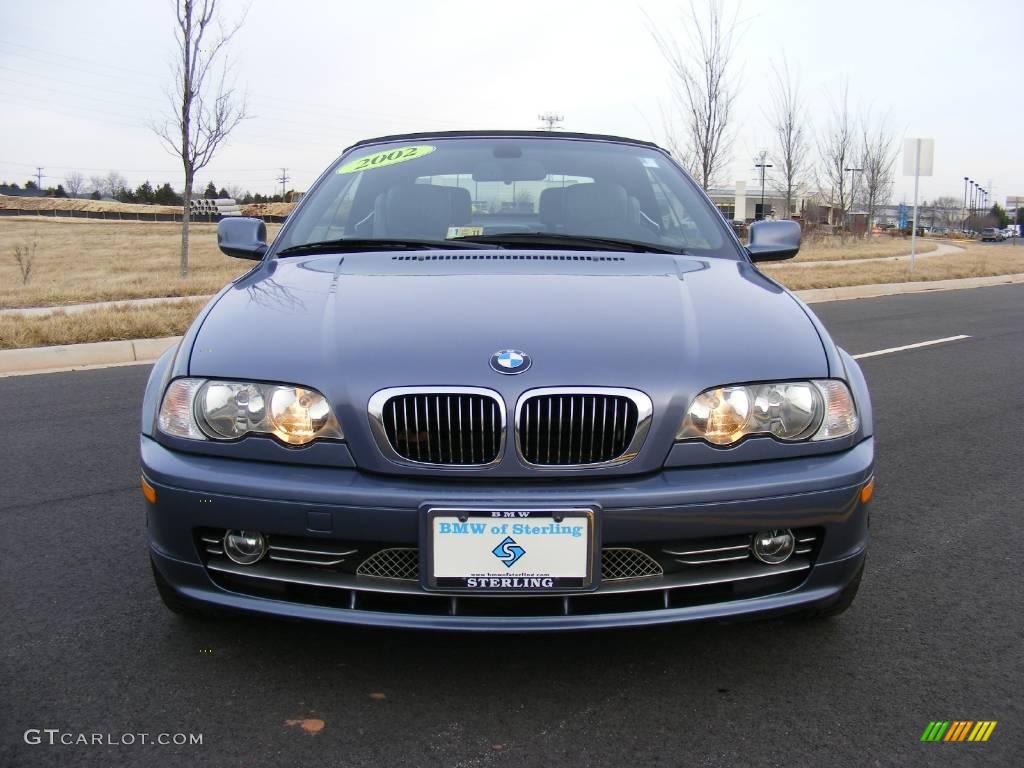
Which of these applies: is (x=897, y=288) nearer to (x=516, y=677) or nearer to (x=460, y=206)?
(x=460, y=206)

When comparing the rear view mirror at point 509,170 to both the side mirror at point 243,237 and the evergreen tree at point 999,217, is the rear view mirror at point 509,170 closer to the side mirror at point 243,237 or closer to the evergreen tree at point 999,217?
the side mirror at point 243,237

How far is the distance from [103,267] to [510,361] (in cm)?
2502

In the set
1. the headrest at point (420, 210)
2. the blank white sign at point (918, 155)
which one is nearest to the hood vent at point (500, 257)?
the headrest at point (420, 210)

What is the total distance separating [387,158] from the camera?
3650 mm

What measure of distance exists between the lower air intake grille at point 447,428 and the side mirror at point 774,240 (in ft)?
5.83

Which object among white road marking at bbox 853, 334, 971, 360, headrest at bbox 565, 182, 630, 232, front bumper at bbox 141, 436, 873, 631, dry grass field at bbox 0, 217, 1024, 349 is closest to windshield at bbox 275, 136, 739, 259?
headrest at bbox 565, 182, 630, 232

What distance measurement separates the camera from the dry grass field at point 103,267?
37.5ft

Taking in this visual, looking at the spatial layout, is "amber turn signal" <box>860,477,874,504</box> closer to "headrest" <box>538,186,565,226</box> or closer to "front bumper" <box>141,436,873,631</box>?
"front bumper" <box>141,436,873,631</box>

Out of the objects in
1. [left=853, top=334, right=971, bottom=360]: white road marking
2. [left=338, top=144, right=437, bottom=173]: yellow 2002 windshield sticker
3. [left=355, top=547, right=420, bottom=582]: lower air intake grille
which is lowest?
[left=355, top=547, right=420, bottom=582]: lower air intake grille

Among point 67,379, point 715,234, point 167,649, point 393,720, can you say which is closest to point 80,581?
point 167,649

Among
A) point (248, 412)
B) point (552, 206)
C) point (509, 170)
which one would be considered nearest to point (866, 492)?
point (248, 412)

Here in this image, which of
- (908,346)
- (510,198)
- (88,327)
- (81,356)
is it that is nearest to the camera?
(510,198)

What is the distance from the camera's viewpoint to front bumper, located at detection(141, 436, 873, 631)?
200 cm

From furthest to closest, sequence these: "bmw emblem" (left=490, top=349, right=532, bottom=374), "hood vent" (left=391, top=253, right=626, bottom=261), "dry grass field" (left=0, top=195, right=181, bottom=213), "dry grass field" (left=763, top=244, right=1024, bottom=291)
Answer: "dry grass field" (left=0, top=195, right=181, bottom=213), "dry grass field" (left=763, top=244, right=1024, bottom=291), "hood vent" (left=391, top=253, right=626, bottom=261), "bmw emblem" (left=490, top=349, right=532, bottom=374)
